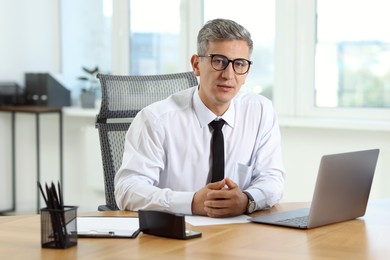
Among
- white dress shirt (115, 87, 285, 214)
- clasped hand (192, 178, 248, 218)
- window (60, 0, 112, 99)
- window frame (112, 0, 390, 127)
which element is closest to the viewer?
clasped hand (192, 178, 248, 218)

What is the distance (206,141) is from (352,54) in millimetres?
2018

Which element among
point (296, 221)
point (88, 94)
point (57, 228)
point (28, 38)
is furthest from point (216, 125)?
point (28, 38)

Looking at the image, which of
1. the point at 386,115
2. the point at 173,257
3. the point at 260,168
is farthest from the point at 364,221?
the point at 386,115

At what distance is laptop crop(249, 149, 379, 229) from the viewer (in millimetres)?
1937

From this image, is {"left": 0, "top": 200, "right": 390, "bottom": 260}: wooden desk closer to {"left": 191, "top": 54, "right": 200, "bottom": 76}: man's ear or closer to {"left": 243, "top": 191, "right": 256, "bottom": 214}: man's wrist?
{"left": 243, "top": 191, "right": 256, "bottom": 214}: man's wrist

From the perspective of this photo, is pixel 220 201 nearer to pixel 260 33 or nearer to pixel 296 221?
pixel 296 221

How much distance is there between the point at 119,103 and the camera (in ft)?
9.19

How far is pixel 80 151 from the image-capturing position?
5426 mm

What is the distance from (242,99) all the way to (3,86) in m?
2.93

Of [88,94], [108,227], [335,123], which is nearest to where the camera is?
[108,227]

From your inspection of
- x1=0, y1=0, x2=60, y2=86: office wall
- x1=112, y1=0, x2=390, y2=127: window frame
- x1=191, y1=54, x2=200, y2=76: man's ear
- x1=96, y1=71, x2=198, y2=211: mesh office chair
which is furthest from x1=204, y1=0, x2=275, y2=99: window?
x1=191, y1=54, x2=200, y2=76: man's ear

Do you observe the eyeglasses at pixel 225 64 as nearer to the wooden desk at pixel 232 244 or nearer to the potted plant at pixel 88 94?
the wooden desk at pixel 232 244

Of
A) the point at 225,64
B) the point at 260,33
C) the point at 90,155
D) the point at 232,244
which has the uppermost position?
the point at 260,33

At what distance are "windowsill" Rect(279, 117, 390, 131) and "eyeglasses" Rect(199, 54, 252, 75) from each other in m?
1.82
